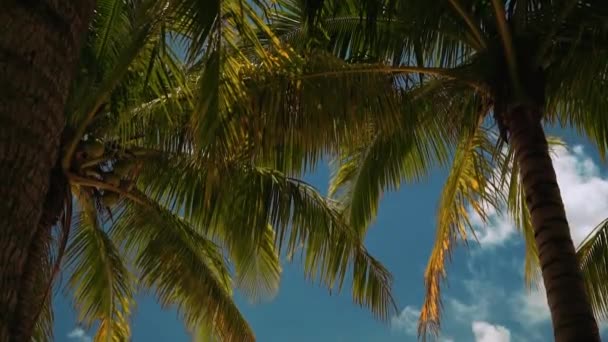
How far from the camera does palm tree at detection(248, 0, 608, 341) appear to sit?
5246mm

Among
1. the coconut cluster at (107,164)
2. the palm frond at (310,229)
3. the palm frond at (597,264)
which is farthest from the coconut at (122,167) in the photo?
the palm frond at (597,264)

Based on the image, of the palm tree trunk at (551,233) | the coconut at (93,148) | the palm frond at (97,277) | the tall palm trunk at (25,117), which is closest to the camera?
the tall palm trunk at (25,117)

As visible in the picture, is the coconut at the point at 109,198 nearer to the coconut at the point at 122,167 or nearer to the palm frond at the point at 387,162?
the coconut at the point at 122,167

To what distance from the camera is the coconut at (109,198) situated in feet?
23.5

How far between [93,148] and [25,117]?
16.1 ft

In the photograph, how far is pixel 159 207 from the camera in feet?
24.8

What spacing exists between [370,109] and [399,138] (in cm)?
169

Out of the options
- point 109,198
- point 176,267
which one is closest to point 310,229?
point 176,267

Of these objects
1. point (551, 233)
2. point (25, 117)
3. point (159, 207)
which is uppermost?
point (159, 207)

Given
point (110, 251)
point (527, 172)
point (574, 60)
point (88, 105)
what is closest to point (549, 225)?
point (527, 172)

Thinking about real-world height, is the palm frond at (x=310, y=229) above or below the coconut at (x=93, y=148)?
below

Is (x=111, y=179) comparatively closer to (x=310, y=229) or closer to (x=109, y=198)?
(x=109, y=198)

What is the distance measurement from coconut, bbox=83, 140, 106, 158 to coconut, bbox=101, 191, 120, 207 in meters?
0.54

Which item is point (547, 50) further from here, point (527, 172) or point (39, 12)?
point (39, 12)
